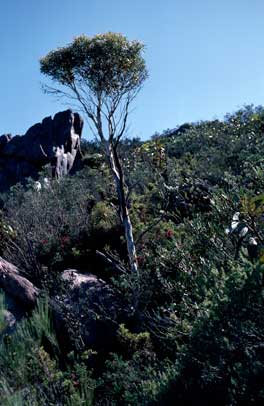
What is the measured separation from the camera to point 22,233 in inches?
390

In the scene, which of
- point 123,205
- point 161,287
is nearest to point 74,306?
point 161,287

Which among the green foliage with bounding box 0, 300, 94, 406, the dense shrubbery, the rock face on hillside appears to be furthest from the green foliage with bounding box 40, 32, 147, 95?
the rock face on hillside

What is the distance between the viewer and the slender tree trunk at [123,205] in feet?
26.3

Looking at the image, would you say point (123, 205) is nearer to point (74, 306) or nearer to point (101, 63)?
point (74, 306)

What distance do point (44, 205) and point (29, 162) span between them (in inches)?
366

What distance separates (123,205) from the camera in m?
8.43

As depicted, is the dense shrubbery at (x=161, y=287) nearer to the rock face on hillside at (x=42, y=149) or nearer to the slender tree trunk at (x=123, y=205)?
the slender tree trunk at (x=123, y=205)

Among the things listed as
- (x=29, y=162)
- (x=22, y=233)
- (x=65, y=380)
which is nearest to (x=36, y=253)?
(x=22, y=233)

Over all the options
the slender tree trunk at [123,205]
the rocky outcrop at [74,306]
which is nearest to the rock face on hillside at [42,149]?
the slender tree trunk at [123,205]

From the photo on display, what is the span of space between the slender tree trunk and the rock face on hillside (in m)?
10.3

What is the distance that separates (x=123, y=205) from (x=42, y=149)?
12534 millimetres

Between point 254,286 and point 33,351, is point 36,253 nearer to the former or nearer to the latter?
point 33,351

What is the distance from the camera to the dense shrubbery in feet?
11.4

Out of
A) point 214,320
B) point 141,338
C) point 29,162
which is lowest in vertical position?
point 214,320
